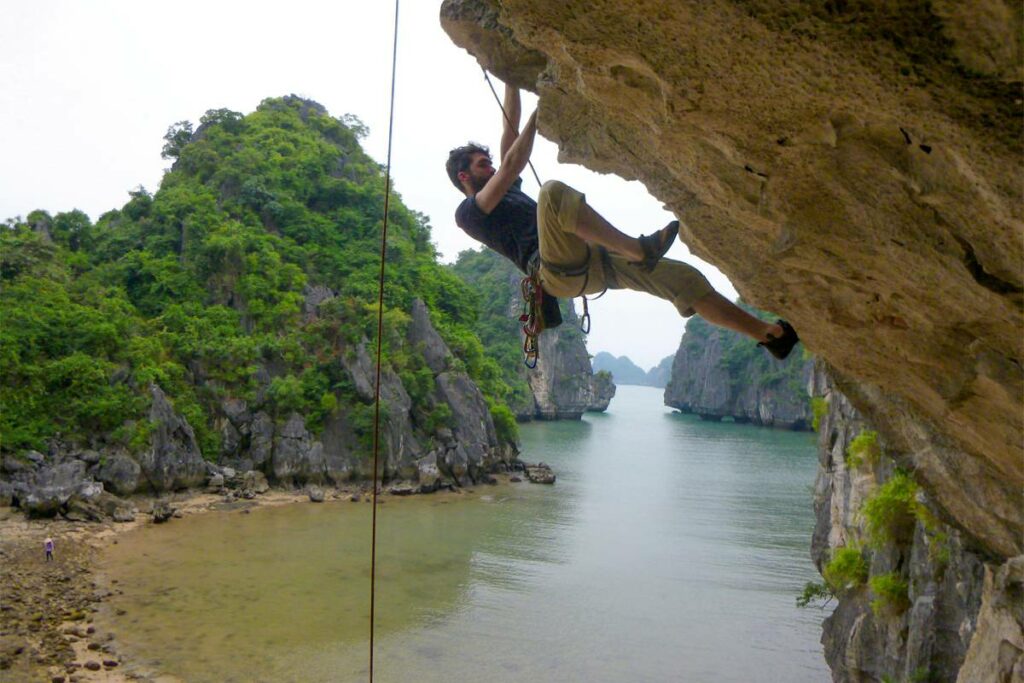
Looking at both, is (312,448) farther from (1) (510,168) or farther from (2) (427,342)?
(1) (510,168)

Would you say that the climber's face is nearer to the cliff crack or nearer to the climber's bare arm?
the climber's bare arm

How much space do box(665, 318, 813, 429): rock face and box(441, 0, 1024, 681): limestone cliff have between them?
4954 centimetres

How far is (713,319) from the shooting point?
132 inches

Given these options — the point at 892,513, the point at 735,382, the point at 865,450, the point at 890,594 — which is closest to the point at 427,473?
the point at 865,450

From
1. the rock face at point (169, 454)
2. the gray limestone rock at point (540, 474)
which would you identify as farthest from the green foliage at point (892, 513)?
the gray limestone rock at point (540, 474)

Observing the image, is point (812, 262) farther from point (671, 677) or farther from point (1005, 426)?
point (671, 677)

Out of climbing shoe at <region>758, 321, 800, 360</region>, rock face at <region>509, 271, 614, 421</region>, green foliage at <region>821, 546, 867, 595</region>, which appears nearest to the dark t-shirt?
climbing shoe at <region>758, 321, 800, 360</region>

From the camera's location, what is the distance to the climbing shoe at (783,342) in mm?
3381

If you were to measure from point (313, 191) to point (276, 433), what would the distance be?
11986 mm

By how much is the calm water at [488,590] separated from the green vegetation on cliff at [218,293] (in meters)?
4.67

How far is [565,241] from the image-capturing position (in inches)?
125

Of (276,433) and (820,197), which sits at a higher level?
(820,197)

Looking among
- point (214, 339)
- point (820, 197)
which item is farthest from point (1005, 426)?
point (214, 339)

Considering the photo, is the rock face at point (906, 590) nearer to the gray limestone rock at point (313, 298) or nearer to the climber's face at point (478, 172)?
the climber's face at point (478, 172)
